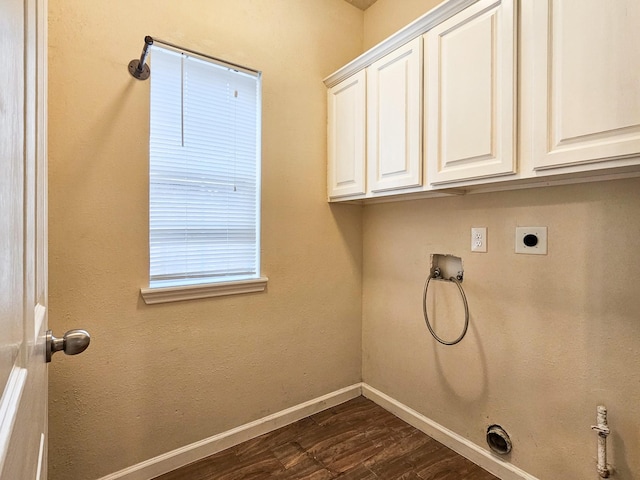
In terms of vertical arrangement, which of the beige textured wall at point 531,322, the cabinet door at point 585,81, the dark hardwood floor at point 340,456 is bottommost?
the dark hardwood floor at point 340,456

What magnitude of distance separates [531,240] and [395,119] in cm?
90

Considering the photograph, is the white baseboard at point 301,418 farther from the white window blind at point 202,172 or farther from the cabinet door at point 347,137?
the cabinet door at point 347,137

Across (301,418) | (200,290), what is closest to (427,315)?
(301,418)

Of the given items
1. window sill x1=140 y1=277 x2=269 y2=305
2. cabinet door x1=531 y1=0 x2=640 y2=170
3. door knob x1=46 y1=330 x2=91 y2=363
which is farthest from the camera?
window sill x1=140 y1=277 x2=269 y2=305

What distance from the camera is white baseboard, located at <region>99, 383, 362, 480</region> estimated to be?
1621 millimetres

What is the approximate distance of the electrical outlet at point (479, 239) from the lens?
1688 mm

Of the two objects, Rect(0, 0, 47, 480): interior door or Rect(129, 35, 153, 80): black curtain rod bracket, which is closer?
Rect(0, 0, 47, 480): interior door

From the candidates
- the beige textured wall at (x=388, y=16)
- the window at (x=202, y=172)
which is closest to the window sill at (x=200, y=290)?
the window at (x=202, y=172)

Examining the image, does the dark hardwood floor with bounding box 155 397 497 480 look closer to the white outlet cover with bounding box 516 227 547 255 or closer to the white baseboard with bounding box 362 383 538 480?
the white baseboard with bounding box 362 383 538 480

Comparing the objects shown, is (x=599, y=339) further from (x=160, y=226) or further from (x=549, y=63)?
(x=160, y=226)

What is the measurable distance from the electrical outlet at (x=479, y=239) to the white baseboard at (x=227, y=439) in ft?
4.42

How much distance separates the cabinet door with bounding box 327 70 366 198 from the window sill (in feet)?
2.53

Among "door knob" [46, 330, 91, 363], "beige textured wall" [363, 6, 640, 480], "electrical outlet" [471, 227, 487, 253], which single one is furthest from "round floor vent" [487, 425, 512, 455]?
"door knob" [46, 330, 91, 363]

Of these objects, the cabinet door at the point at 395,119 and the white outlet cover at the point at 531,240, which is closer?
the white outlet cover at the point at 531,240
